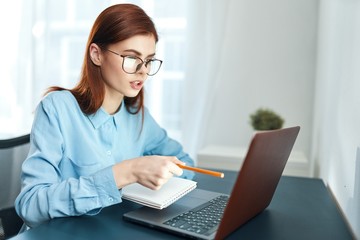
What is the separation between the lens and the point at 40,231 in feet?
2.56

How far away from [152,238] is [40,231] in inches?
9.2

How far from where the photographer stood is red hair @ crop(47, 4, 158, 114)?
1.07 meters

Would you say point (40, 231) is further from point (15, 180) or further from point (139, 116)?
point (139, 116)

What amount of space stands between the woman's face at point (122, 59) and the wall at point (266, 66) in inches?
47.2

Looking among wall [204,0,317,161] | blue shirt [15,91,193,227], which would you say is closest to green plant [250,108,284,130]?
wall [204,0,317,161]

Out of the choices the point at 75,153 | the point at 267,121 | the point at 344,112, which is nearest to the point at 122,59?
the point at 75,153

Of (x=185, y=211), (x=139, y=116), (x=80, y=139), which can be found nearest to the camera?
(x=185, y=211)

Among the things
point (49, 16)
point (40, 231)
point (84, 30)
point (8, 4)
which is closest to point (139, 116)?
point (40, 231)

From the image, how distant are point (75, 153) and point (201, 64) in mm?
1249

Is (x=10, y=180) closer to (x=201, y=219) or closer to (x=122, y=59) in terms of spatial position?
(x=122, y=59)

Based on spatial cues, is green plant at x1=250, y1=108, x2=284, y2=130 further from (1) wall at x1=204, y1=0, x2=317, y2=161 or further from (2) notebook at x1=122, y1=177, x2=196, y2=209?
(2) notebook at x1=122, y1=177, x2=196, y2=209

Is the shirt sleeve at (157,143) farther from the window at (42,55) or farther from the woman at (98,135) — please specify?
the window at (42,55)

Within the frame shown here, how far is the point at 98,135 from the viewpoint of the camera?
1150 mm

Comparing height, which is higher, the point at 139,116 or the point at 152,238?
the point at 139,116
